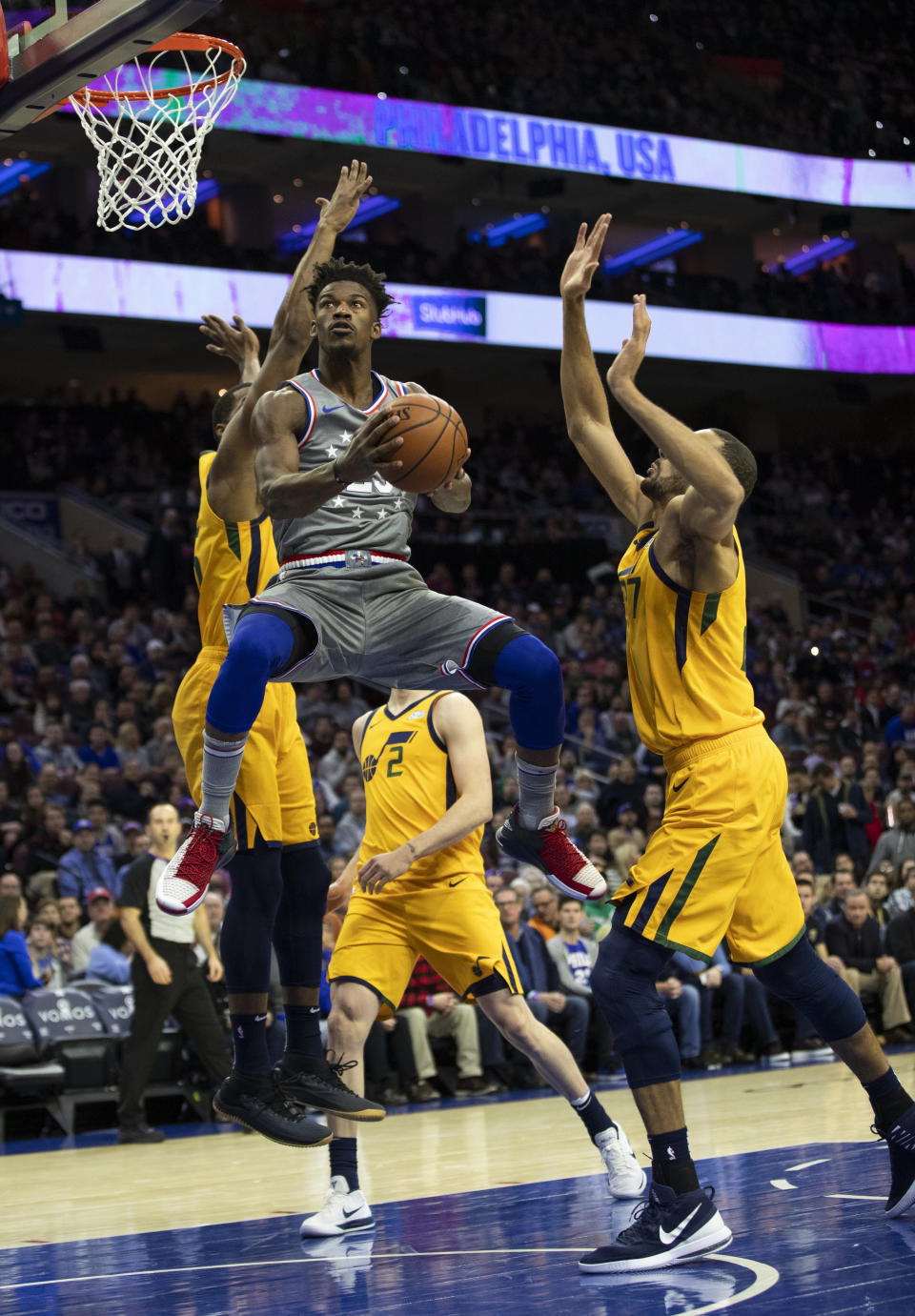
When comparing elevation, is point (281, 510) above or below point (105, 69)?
below

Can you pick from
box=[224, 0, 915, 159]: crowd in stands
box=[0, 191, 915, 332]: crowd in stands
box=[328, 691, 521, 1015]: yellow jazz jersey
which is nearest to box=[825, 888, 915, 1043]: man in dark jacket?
box=[328, 691, 521, 1015]: yellow jazz jersey

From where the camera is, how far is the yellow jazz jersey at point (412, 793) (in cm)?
678

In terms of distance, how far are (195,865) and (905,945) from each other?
9.69m

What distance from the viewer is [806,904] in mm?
13047

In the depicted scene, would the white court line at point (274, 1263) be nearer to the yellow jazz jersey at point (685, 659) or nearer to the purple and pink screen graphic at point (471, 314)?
the yellow jazz jersey at point (685, 659)

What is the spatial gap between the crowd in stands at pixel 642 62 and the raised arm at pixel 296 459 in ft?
67.3

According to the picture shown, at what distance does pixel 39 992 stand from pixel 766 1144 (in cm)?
484

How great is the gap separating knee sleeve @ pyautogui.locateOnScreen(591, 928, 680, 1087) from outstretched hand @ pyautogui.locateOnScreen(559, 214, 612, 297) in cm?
236

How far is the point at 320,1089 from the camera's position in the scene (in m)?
5.64

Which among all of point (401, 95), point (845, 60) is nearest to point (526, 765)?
point (401, 95)

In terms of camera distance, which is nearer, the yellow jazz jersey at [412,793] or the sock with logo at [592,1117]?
the sock with logo at [592,1117]

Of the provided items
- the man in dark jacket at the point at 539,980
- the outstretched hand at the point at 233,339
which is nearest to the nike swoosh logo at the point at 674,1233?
the outstretched hand at the point at 233,339

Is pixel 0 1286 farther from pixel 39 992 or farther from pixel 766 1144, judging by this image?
pixel 39 992

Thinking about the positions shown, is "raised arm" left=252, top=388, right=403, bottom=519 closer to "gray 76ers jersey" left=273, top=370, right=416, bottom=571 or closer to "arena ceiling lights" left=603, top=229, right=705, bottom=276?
"gray 76ers jersey" left=273, top=370, right=416, bottom=571
